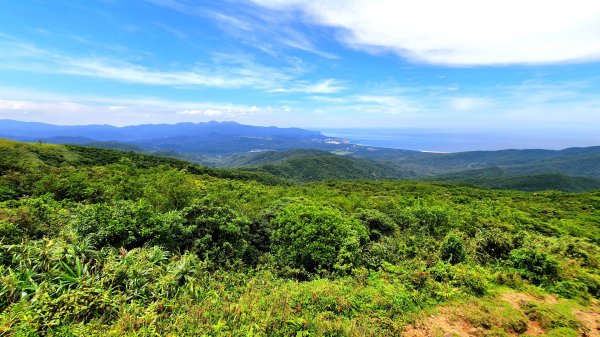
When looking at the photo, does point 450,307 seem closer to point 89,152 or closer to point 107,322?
point 107,322

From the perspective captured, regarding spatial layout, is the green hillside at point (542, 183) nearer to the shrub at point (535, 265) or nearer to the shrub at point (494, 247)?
the shrub at point (494, 247)

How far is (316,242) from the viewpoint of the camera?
10.7 m

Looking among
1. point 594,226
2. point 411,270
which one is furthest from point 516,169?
point 411,270

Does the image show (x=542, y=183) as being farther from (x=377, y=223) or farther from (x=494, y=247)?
(x=377, y=223)

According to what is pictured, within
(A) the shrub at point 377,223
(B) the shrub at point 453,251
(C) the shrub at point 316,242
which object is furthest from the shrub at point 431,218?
(C) the shrub at point 316,242

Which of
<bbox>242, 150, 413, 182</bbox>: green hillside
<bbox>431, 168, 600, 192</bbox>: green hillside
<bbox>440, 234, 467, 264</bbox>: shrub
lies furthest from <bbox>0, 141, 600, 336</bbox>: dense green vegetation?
<bbox>242, 150, 413, 182</bbox>: green hillside

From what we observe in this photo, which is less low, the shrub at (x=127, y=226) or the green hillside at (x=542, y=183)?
the shrub at (x=127, y=226)

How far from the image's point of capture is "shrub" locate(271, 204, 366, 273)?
1045cm

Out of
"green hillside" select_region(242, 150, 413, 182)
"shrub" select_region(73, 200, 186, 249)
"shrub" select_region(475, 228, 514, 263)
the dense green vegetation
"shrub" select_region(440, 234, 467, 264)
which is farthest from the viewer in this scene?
"green hillside" select_region(242, 150, 413, 182)

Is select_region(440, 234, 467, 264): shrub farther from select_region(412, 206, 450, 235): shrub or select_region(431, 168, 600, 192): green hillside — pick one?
select_region(431, 168, 600, 192): green hillside

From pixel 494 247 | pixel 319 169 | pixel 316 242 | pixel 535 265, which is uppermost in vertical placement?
pixel 316 242

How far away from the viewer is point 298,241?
1086 centimetres

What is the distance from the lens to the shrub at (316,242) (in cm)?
1045

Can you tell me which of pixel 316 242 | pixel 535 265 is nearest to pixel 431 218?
pixel 535 265
